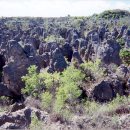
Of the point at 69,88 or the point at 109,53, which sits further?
the point at 109,53

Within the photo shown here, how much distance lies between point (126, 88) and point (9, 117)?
16.2 meters

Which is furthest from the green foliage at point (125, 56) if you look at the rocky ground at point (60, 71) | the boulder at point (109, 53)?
the boulder at point (109, 53)

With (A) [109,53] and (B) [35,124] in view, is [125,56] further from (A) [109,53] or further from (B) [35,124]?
(B) [35,124]

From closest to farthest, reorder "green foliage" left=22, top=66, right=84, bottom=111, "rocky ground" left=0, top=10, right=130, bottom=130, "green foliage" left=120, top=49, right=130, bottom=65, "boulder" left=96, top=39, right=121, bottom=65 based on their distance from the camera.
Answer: "rocky ground" left=0, top=10, right=130, bottom=130
"green foliage" left=22, top=66, right=84, bottom=111
"boulder" left=96, top=39, right=121, bottom=65
"green foliage" left=120, top=49, right=130, bottom=65

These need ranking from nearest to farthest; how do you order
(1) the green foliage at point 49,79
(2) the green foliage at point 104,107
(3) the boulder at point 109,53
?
(2) the green foliage at point 104,107 → (1) the green foliage at point 49,79 → (3) the boulder at point 109,53

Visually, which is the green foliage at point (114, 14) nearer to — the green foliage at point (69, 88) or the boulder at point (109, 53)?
the boulder at point (109, 53)

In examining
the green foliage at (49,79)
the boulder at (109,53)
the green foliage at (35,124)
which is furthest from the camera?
the boulder at (109,53)

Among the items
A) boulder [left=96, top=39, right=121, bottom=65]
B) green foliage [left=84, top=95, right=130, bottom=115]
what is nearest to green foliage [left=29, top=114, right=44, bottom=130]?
green foliage [left=84, top=95, right=130, bottom=115]

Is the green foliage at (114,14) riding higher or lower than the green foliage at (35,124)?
lower

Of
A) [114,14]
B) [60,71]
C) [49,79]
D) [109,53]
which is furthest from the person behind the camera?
[114,14]

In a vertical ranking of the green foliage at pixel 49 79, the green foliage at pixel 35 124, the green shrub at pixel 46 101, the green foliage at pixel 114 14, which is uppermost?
the green foliage at pixel 35 124

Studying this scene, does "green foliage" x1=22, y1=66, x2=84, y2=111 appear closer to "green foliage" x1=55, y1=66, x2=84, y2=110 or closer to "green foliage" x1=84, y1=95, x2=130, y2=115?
"green foliage" x1=55, y1=66, x2=84, y2=110

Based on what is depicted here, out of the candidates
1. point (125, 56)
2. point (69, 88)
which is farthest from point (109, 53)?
point (69, 88)

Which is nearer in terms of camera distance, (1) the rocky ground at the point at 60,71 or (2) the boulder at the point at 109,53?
(1) the rocky ground at the point at 60,71
